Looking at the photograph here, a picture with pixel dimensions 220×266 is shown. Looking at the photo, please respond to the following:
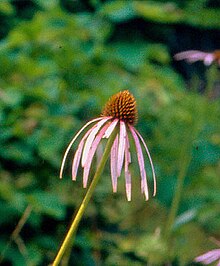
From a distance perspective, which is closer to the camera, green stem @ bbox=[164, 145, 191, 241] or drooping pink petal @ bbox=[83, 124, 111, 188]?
drooping pink petal @ bbox=[83, 124, 111, 188]

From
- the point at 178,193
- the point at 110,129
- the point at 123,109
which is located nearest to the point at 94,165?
the point at 178,193

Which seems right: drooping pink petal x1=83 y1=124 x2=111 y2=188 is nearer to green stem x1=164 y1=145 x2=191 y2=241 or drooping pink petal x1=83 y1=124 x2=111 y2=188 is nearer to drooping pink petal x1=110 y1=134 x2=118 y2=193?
drooping pink petal x1=110 y1=134 x2=118 y2=193

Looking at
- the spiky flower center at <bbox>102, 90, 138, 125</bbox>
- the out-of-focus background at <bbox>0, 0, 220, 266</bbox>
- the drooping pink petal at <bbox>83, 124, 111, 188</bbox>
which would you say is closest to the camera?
the drooping pink petal at <bbox>83, 124, 111, 188</bbox>

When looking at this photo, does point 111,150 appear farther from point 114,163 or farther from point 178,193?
point 178,193

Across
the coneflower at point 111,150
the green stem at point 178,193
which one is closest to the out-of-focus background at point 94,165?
the green stem at point 178,193

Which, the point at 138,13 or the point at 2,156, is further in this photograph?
the point at 138,13

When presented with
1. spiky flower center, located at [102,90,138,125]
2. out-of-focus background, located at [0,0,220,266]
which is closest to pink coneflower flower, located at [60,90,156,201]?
spiky flower center, located at [102,90,138,125]

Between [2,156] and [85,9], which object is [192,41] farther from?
[2,156]

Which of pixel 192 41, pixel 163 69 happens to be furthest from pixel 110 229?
pixel 192 41
